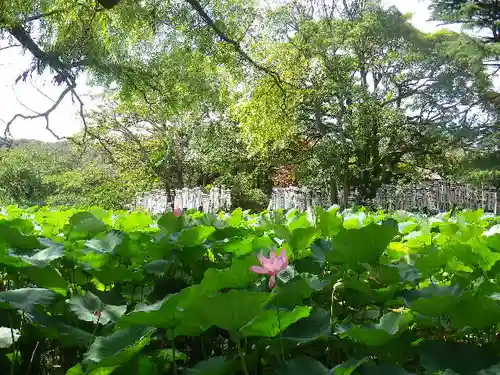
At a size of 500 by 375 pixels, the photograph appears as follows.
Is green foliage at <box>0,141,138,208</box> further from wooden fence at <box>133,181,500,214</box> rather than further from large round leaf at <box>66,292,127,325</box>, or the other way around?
large round leaf at <box>66,292,127,325</box>

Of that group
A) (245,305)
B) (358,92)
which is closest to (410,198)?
(358,92)

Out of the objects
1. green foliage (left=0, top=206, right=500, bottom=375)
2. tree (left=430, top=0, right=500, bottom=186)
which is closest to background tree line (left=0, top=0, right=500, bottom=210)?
tree (left=430, top=0, right=500, bottom=186)

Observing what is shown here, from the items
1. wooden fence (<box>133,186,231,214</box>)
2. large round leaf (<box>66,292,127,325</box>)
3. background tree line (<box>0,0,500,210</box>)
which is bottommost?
wooden fence (<box>133,186,231,214</box>)

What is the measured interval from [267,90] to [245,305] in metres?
11.7

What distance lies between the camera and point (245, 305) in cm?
69

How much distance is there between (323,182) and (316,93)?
2.89 meters

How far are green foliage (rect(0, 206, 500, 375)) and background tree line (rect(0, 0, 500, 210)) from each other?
3.63m

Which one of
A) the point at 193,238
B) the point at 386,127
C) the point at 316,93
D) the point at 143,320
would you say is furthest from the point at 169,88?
the point at 386,127

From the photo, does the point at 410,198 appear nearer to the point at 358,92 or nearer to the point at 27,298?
the point at 358,92

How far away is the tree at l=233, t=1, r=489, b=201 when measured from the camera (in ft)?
41.2

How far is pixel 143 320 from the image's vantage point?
2.39 feet

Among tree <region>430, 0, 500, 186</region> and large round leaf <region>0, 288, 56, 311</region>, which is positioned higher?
tree <region>430, 0, 500, 186</region>

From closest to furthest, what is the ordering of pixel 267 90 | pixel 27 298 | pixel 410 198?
pixel 27 298
pixel 267 90
pixel 410 198

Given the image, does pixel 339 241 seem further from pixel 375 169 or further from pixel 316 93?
pixel 375 169
